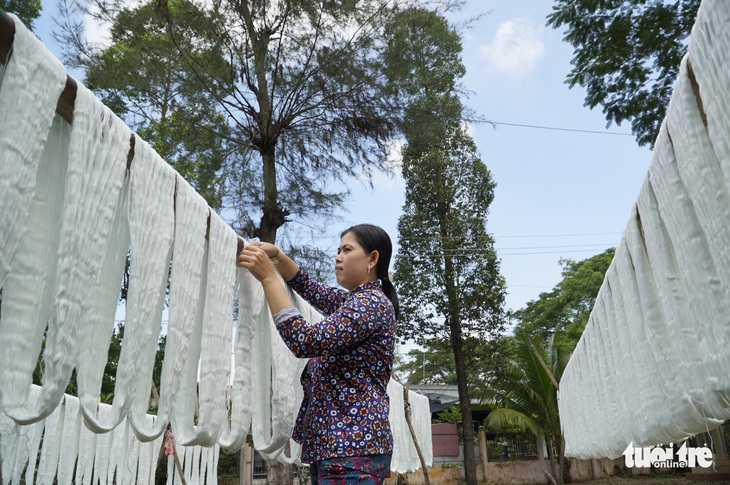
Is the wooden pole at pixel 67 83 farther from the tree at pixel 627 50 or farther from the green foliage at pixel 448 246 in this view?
the green foliage at pixel 448 246

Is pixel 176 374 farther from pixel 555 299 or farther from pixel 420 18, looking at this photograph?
pixel 555 299

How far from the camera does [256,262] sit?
1776mm

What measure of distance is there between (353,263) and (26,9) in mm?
9825

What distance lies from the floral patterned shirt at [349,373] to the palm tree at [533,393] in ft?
36.5

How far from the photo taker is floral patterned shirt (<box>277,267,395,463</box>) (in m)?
1.58

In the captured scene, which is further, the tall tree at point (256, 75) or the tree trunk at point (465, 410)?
the tree trunk at point (465, 410)

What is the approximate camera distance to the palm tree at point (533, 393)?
12625mm

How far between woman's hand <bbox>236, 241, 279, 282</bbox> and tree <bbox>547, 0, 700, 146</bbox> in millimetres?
5785

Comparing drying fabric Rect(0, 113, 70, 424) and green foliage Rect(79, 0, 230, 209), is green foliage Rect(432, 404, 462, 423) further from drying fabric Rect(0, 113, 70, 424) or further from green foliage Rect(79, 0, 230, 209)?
drying fabric Rect(0, 113, 70, 424)

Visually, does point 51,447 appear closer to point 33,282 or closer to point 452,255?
point 33,282

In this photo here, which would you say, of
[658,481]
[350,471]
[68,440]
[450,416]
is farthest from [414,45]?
[450,416]

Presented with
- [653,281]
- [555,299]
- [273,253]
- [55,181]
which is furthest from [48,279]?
[555,299]

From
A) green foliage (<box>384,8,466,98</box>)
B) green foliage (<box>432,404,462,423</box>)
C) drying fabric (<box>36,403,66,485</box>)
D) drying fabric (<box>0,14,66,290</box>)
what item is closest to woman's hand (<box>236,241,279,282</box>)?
drying fabric (<box>0,14,66,290</box>)

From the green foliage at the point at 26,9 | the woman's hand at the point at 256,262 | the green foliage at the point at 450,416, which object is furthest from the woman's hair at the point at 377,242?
the green foliage at the point at 450,416
